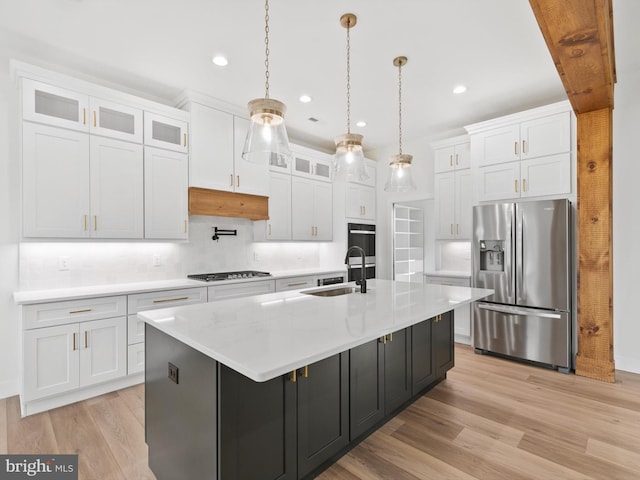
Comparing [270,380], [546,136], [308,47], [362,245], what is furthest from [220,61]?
[546,136]

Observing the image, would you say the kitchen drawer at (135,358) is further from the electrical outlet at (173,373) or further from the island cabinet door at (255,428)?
the island cabinet door at (255,428)

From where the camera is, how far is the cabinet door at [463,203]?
4.40 m

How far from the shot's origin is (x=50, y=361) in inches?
104

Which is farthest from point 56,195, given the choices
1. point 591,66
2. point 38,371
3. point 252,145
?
point 591,66

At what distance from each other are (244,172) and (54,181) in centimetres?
185

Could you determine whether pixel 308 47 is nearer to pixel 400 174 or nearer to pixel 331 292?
pixel 400 174

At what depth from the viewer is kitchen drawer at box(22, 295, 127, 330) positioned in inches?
101

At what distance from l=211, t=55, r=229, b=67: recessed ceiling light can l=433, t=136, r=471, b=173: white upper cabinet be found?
9.86 ft

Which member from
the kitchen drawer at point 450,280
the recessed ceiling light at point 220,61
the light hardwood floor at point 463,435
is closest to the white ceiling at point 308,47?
the recessed ceiling light at point 220,61

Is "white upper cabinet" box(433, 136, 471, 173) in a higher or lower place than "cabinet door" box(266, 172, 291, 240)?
higher

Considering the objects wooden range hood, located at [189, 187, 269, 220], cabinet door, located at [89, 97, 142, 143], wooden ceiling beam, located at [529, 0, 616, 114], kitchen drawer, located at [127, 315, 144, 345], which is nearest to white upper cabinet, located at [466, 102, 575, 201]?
wooden ceiling beam, located at [529, 0, 616, 114]

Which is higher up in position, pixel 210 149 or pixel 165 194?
pixel 210 149

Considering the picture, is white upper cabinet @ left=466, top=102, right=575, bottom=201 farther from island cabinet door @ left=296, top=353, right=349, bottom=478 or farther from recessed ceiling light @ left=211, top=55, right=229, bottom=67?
island cabinet door @ left=296, top=353, right=349, bottom=478

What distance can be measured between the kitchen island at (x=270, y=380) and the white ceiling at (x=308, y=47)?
6.61 ft
